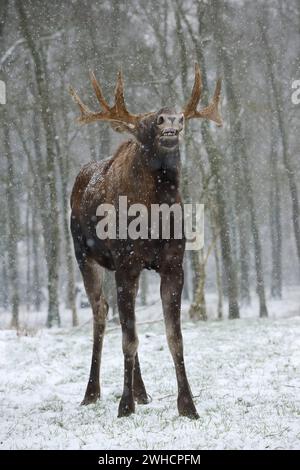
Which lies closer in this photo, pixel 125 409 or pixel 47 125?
pixel 125 409

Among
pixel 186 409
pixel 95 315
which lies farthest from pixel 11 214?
Answer: pixel 186 409

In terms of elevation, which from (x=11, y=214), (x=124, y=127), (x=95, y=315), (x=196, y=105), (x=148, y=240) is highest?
(x=196, y=105)

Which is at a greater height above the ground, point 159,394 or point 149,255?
point 149,255

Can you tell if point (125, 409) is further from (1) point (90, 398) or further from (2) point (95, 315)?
(2) point (95, 315)

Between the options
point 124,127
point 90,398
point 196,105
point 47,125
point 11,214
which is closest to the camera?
point 124,127

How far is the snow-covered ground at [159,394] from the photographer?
4.43 metres

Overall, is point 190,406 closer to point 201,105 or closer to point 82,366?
point 82,366

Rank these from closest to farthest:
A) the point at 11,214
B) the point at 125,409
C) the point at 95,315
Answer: the point at 125,409
the point at 95,315
the point at 11,214

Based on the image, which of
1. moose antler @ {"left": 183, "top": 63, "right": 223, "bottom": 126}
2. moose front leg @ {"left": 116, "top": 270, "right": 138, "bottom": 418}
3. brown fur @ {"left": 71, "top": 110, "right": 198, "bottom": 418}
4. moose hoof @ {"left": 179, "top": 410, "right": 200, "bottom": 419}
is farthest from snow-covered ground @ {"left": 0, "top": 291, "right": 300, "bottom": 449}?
moose antler @ {"left": 183, "top": 63, "right": 223, "bottom": 126}

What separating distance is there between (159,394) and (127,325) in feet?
4.73

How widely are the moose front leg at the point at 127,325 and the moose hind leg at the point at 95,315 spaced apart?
38.9 inches

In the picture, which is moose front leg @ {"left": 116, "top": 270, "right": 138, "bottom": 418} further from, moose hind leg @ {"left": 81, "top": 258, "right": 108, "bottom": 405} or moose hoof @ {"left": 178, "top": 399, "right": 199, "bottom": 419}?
moose hind leg @ {"left": 81, "top": 258, "right": 108, "bottom": 405}

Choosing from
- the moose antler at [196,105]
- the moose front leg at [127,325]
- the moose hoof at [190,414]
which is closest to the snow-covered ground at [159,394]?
the moose hoof at [190,414]

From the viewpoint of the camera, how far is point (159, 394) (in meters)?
6.53
